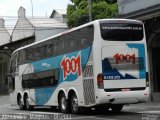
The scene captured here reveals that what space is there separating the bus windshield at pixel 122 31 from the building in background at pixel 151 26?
6.76 meters

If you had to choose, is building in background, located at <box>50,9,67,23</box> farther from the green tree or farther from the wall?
the wall

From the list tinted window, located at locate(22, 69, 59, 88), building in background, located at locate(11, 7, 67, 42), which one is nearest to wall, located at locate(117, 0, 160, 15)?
tinted window, located at locate(22, 69, 59, 88)

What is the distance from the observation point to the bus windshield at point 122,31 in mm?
19641

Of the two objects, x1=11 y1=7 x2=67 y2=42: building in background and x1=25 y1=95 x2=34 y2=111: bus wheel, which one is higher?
x1=11 y1=7 x2=67 y2=42: building in background

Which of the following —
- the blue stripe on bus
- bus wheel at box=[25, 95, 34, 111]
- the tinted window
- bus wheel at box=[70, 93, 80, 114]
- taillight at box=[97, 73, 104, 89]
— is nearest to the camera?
taillight at box=[97, 73, 104, 89]

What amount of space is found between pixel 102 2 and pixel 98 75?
33.6m

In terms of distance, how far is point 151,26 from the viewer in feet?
95.6

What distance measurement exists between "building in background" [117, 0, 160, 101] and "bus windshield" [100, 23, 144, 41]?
6761 mm

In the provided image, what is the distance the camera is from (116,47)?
776 inches

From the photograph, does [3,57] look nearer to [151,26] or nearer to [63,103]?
[151,26]

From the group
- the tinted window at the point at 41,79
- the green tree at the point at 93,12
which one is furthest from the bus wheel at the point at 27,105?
the green tree at the point at 93,12

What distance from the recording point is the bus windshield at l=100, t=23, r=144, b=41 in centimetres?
1964

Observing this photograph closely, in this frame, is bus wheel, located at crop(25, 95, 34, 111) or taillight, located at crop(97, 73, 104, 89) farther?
bus wheel, located at crop(25, 95, 34, 111)

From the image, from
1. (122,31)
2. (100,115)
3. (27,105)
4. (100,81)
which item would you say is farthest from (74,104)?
(27,105)
